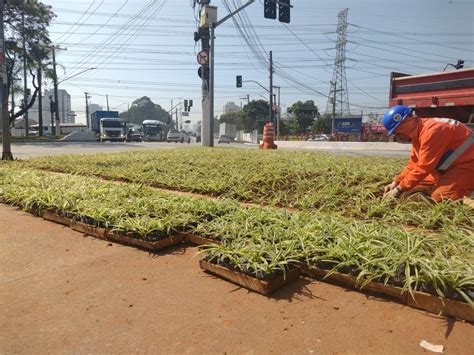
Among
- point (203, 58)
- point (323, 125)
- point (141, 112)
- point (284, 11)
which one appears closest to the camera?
point (284, 11)

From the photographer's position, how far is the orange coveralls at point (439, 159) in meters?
4.04

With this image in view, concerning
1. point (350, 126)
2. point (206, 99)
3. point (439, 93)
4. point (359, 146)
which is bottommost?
point (359, 146)

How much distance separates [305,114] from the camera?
255 ft

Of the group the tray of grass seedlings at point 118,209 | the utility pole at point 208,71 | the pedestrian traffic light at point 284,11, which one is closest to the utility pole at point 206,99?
the utility pole at point 208,71

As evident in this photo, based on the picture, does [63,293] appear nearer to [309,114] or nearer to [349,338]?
[349,338]

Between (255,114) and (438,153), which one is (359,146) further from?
(255,114)

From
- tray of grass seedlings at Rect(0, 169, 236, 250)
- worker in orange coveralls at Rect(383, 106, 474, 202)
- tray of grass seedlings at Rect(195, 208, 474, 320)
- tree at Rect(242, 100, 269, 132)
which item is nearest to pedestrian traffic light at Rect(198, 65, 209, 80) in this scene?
tray of grass seedlings at Rect(0, 169, 236, 250)

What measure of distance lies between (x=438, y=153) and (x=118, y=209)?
3277 millimetres

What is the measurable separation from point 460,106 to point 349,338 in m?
10.7

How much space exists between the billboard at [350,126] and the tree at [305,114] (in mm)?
37050

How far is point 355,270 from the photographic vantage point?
2.77 m

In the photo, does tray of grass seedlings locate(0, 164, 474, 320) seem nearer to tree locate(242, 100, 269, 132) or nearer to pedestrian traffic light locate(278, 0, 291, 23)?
pedestrian traffic light locate(278, 0, 291, 23)

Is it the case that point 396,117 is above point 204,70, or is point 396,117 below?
below

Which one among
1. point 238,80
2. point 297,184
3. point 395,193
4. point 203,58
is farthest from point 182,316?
point 238,80
